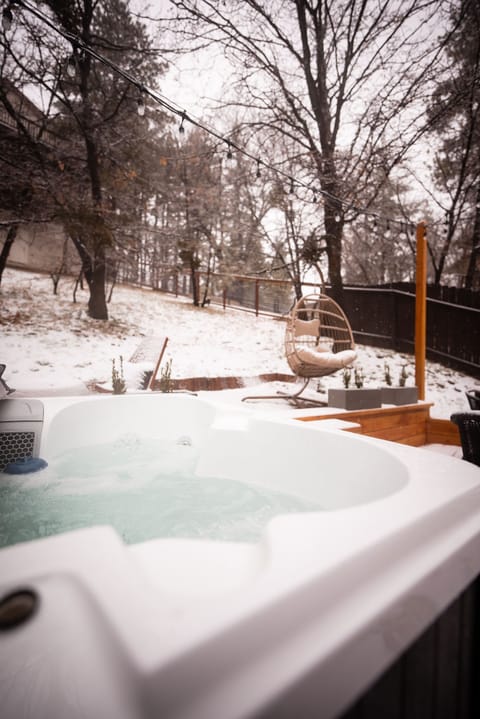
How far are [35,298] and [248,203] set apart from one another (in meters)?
2.89

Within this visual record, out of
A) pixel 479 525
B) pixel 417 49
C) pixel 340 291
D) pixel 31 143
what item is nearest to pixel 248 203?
pixel 340 291

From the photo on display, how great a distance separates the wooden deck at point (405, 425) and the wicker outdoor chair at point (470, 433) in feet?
2.77

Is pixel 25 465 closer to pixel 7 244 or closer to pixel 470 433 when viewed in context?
pixel 470 433

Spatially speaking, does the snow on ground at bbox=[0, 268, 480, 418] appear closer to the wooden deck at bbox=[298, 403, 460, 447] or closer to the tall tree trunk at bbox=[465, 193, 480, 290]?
the wooden deck at bbox=[298, 403, 460, 447]

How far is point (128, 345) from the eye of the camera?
3619mm

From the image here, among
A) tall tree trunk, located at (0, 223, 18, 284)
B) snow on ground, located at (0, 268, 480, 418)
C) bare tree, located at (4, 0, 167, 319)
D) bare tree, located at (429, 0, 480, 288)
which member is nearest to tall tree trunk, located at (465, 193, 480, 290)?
bare tree, located at (429, 0, 480, 288)

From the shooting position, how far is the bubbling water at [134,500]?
124 cm

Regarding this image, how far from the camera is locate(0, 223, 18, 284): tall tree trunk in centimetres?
291

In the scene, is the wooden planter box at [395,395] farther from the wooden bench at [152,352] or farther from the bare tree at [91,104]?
the bare tree at [91,104]

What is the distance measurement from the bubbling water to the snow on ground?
1.10 meters

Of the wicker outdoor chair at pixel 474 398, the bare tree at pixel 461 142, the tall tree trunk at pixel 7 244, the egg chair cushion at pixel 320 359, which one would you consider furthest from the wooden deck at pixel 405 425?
the tall tree trunk at pixel 7 244

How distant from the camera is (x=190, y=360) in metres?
3.81

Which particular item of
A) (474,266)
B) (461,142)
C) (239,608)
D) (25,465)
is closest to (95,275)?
(25,465)

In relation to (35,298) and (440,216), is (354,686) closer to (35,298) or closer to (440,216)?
(35,298)
